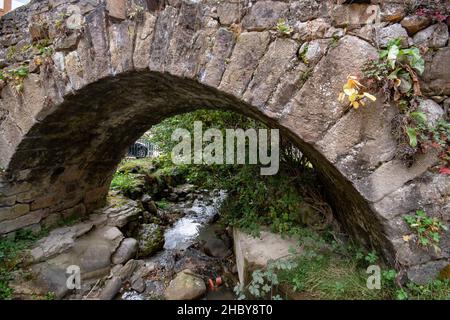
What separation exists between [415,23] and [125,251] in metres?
3.84

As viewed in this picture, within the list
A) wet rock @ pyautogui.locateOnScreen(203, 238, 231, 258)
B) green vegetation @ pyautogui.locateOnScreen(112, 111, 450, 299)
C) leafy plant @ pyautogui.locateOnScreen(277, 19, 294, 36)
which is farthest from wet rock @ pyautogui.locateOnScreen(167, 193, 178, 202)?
leafy plant @ pyautogui.locateOnScreen(277, 19, 294, 36)

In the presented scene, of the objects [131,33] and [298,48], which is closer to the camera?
[298,48]

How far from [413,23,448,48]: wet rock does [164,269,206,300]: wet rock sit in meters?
2.85

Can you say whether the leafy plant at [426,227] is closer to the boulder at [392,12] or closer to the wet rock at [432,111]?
the wet rock at [432,111]

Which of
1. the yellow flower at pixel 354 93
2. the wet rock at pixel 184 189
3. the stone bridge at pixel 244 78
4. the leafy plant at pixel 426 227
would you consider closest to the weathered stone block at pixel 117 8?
the stone bridge at pixel 244 78

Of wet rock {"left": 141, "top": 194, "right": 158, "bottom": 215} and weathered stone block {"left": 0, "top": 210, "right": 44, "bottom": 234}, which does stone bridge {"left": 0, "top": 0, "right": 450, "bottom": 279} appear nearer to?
weathered stone block {"left": 0, "top": 210, "right": 44, "bottom": 234}

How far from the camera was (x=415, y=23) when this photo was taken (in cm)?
163

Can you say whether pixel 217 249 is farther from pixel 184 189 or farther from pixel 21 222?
pixel 184 189

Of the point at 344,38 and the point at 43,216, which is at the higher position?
the point at 344,38

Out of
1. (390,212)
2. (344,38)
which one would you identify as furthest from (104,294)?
(344,38)

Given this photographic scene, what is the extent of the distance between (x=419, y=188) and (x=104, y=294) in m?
3.13

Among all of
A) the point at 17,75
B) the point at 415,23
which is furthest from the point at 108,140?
the point at 415,23

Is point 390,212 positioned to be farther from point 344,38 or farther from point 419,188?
point 344,38

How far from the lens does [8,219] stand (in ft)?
10.4
